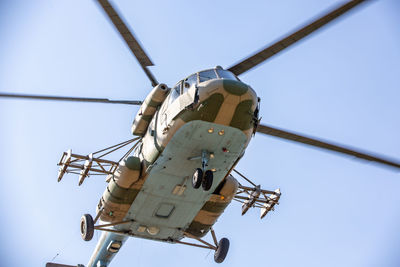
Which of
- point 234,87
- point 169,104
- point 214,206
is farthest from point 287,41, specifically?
point 214,206

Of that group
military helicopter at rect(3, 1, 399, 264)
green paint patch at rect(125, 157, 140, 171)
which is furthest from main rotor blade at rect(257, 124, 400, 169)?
green paint patch at rect(125, 157, 140, 171)

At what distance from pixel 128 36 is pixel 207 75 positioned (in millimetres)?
2454

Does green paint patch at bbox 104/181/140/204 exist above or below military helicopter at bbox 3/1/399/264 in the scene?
below

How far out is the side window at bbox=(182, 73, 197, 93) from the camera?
590 inches

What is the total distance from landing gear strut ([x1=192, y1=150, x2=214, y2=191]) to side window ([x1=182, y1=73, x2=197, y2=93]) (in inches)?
73.7

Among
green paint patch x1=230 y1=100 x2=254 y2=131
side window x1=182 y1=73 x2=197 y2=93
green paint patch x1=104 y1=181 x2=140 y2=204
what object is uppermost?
side window x1=182 y1=73 x2=197 y2=93

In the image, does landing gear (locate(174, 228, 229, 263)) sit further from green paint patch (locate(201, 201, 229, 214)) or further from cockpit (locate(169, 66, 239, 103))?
cockpit (locate(169, 66, 239, 103))

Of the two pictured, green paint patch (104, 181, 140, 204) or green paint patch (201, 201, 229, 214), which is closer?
green paint patch (104, 181, 140, 204)

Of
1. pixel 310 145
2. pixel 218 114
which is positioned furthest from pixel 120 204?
pixel 310 145

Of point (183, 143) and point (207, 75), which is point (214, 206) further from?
point (207, 75)

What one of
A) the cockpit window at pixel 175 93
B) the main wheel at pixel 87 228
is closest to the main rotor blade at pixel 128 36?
the cockpit window at pixel 175 93

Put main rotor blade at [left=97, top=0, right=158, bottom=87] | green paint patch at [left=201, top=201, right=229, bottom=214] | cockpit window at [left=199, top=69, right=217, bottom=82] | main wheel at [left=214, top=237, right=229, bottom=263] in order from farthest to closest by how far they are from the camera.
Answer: main wheel at [left=214, top=237, right=229, bottom=263] → green paint patch at [left=201, top=201, right=229, bottom=214] → cockpit window at [left=199, top=69, right=217, bottom=82] → main rotor blade at [left=97, top=0, right=158, bottom=87]

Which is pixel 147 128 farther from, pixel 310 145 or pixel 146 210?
pixel 310 145

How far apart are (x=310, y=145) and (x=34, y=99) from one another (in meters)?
8.62
